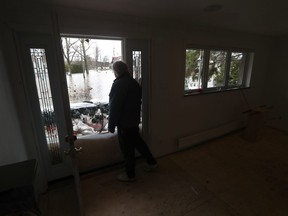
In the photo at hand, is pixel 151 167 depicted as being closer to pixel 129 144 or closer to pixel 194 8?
pixel 129 144

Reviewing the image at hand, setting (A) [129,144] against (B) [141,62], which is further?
(B) [141,62]

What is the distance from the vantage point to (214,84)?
3094 millimetres

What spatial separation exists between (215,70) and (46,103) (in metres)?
2.79

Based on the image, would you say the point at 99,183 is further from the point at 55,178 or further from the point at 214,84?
the point at 214,84

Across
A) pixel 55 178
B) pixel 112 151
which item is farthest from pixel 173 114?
pixel 55 178

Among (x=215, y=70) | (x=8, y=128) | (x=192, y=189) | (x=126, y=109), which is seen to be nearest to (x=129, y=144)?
(x=126, y=109)

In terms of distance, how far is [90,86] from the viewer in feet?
7.04

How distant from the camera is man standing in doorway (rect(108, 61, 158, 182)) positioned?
5.85 ft

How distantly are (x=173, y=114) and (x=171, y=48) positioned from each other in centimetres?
97

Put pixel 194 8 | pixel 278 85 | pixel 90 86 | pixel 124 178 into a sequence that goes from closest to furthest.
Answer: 1. pixel 194 8
2. pixel 124 178
3. pixel 90 86
4. pixel 278 85

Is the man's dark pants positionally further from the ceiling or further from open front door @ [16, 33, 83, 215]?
the ceiling

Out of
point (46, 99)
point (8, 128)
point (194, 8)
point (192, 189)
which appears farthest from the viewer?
point (192, 189)

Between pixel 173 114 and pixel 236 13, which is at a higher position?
pixel 236 13

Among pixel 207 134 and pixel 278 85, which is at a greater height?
pixel 278 85
